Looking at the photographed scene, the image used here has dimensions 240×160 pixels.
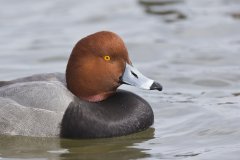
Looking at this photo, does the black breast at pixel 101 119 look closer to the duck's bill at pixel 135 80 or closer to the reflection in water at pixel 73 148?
the reflection in water at pixel 73 148

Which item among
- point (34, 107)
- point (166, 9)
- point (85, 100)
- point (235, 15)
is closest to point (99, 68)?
point (85, 100)

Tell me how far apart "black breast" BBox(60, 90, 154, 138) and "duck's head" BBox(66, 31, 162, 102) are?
0.16m

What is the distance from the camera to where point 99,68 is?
736 centimetres

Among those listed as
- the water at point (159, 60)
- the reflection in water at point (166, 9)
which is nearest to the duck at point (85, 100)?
the water at point (159, 60)

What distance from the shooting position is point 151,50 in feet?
36.8

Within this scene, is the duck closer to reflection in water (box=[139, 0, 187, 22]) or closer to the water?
the water

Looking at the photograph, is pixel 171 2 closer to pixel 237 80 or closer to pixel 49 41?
pixel 49 41

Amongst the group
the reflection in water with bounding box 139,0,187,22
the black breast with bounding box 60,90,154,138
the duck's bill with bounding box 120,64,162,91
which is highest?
the duck's bill with bounding box 120,64,162,91

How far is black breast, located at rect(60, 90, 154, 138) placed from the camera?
7.15 meters

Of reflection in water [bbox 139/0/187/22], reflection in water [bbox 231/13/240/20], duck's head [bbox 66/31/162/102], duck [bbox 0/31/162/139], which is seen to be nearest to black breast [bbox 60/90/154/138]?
duck [bbox 0/31/162/139]

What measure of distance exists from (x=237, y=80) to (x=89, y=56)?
2740 millimetres

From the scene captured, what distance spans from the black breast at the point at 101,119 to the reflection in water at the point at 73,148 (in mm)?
69

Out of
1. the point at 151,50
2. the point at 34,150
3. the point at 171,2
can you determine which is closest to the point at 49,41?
the point at 151,50

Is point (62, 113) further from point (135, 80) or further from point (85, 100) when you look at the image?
point (135, 80)
